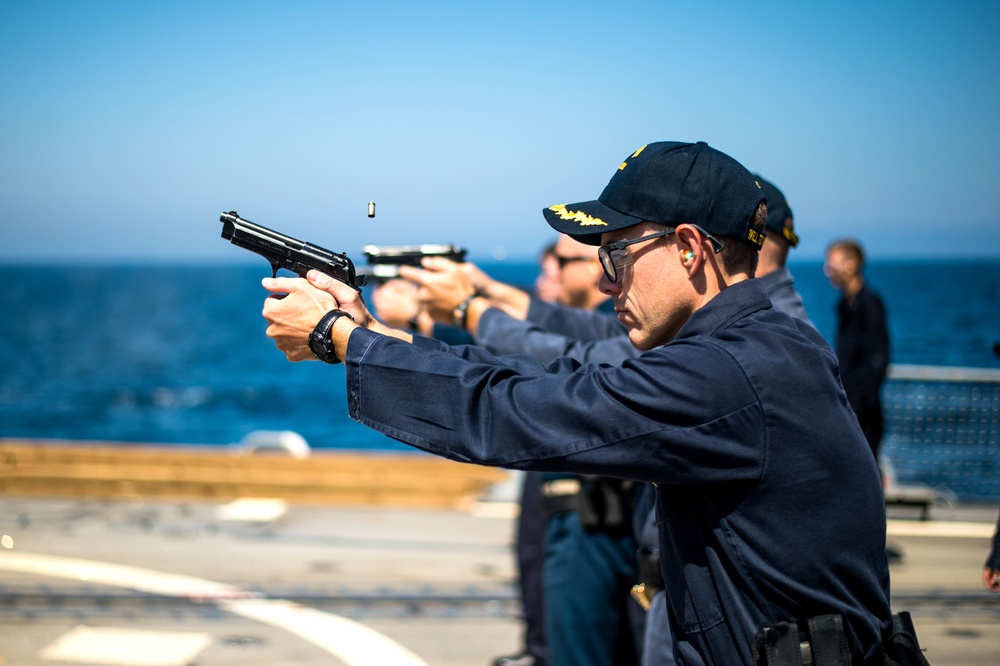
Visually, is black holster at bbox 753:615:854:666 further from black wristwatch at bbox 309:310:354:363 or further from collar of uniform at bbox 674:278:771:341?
black wristwatch at bbox 309:310:354:363

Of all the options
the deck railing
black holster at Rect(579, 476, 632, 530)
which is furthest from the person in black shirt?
black holster at Rect(579, 476, 632, 530)

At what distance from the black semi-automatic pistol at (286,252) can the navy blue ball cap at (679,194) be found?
0.63 m

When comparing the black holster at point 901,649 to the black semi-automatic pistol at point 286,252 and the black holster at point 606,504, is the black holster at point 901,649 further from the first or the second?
the black holster at point 606,504

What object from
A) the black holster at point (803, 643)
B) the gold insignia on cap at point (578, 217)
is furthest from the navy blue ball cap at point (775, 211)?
the black holster at point (803, 643)

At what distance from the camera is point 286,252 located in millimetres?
2553

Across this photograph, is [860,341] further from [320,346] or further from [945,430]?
[320,346]

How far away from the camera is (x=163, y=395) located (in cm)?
4922

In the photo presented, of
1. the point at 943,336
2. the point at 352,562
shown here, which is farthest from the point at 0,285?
the point at 352,562

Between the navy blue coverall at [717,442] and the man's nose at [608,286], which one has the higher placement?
the man's nose at [608,286]

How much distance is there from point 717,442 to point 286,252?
1278mm

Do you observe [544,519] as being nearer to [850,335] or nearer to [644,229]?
[644,229]

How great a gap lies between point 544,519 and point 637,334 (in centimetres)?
253

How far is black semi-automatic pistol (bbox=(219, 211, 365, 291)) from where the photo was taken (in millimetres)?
2531

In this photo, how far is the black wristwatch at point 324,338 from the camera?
7.37 feet
